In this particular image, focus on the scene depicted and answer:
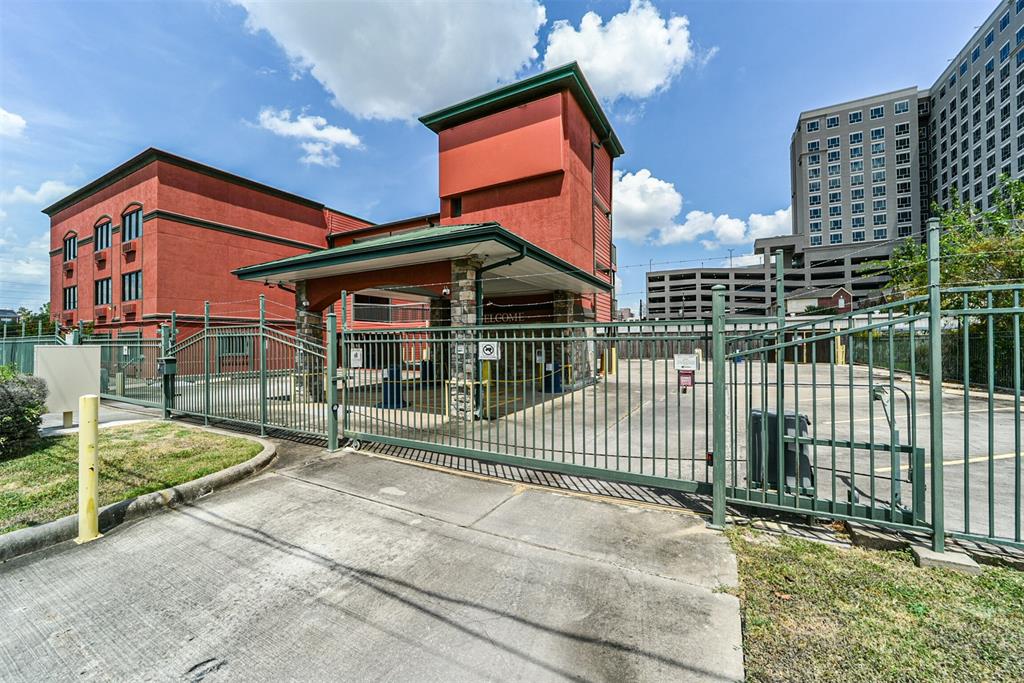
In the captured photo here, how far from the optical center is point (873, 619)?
8.85ft

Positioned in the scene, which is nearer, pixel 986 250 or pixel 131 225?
pixel 986 250

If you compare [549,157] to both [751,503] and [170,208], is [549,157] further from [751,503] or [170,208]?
[170,208]

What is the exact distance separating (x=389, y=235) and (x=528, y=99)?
8.11 meters

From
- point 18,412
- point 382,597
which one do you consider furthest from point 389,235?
point 382,597

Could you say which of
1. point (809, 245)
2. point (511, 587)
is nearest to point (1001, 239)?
point (511, 587)

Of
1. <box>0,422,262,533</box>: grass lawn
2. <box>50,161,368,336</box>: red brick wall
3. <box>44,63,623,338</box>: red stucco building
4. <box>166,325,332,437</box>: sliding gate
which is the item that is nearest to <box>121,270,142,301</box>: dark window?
<box>44,63,623,338</box>: red stucco building

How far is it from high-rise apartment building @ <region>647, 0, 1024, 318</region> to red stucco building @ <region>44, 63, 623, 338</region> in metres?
51.8

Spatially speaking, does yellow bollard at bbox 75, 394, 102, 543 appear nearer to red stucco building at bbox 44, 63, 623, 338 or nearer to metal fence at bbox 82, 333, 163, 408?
red stucco building at bbox 44, 63, 623, 338

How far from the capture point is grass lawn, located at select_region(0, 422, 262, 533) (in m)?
4.42

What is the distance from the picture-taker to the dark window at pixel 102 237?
2462 cm

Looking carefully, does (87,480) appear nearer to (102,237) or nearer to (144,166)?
(144,166)

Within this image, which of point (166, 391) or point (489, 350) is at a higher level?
point (489, 350)

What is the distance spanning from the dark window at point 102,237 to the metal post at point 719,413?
108ft

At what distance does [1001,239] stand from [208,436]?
23.7 metres
